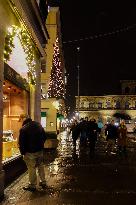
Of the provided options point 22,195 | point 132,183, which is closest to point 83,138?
point 132,183

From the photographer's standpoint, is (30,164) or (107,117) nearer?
(30,164)

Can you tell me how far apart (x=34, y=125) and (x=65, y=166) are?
19.6 ft

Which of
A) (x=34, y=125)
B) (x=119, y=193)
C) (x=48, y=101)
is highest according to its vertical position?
(x=48, y=101)

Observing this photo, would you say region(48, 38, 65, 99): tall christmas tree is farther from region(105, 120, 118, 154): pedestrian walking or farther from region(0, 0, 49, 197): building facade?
region(0, 0, 49, 197): building facade

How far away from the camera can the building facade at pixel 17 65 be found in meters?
11.2

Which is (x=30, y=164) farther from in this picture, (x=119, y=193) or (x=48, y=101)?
(x=48, y=101)

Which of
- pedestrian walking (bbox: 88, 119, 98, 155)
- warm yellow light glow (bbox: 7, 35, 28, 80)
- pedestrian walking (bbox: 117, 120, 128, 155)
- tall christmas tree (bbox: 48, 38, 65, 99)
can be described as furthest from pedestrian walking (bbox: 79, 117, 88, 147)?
warm yellow light glow (bbox: 7, 35, 28, 80)

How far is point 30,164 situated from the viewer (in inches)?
446

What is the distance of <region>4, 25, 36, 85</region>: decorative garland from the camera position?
11.9m

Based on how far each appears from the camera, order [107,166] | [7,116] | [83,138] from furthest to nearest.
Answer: [83,138], [107,166], [7,116]

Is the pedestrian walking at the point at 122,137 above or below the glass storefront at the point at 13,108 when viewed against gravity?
below

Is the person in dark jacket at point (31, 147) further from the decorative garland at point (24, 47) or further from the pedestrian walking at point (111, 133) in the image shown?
the pedestrian walking at point (111, 133)

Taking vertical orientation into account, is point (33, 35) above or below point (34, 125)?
above

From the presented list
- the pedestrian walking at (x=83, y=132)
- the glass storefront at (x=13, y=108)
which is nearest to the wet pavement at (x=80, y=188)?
the glass storefront at (x=13, y=108)
